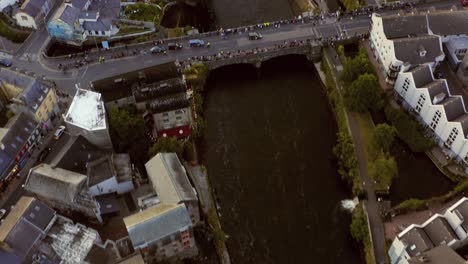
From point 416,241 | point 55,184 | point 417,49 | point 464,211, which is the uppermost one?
point 417,49

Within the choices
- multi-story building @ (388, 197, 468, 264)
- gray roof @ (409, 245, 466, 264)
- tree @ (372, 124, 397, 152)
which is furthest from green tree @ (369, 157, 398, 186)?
gray roof @ (409, 245, 466, 264)

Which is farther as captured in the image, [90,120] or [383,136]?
[383,136]

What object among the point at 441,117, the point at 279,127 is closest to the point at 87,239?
the point at 279,127

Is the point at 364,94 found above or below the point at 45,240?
above

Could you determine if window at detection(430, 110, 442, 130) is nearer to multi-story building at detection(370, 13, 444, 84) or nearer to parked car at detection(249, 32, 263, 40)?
multi-story building at detection(370, 13, 444, 84)

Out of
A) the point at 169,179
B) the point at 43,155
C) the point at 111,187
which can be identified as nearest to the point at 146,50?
the point at 43,155

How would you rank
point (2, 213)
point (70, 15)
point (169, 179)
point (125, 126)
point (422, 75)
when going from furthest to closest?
point (70, 15), point (422, 75), point (125, 126), point (2, 213), point (169, 179)

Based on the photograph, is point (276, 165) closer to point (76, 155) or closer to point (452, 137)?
point (452, 137)

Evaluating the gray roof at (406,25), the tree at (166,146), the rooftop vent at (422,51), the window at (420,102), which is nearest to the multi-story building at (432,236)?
the window at (420,102)
